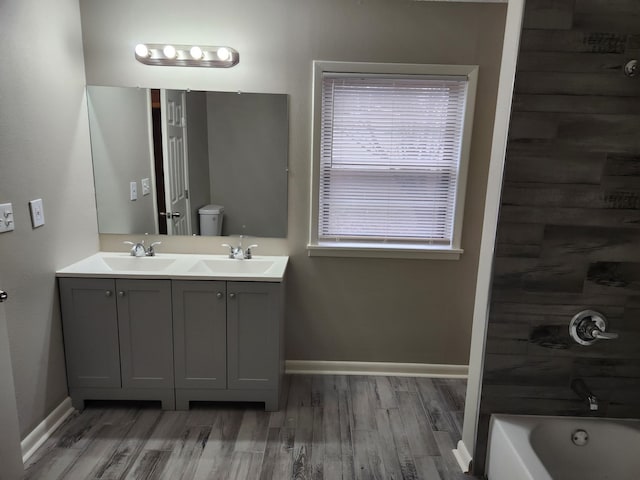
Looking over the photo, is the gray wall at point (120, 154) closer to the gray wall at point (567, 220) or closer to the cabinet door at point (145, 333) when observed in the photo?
the cabinet door at point (145, 333)

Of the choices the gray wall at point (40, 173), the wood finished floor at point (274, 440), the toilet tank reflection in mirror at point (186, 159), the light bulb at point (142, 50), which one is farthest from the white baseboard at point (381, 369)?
the light bulb at point (142, 50)

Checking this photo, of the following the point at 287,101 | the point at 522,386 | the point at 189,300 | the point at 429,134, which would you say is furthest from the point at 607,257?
the point at 189,300

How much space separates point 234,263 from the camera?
261 cm

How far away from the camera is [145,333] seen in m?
2.30

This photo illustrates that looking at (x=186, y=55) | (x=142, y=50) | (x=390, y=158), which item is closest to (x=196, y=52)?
(x=186, y=55)

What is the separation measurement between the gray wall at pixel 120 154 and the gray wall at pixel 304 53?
3.9 inches

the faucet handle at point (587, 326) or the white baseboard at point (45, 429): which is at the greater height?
the faucet handle at point (587, 326)

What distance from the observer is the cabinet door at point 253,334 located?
226cm

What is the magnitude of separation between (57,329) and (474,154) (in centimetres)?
269

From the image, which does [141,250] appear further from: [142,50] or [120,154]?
[142,50]

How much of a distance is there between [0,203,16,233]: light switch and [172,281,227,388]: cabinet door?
0.80 m

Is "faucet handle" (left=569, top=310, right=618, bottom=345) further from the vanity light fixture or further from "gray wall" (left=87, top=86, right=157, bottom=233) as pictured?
"gray wall" (left=87, top=86, right=157, bottom=233)

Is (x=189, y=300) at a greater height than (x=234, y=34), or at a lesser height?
lesser

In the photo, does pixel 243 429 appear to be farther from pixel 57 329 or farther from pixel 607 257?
pixel 607 257
